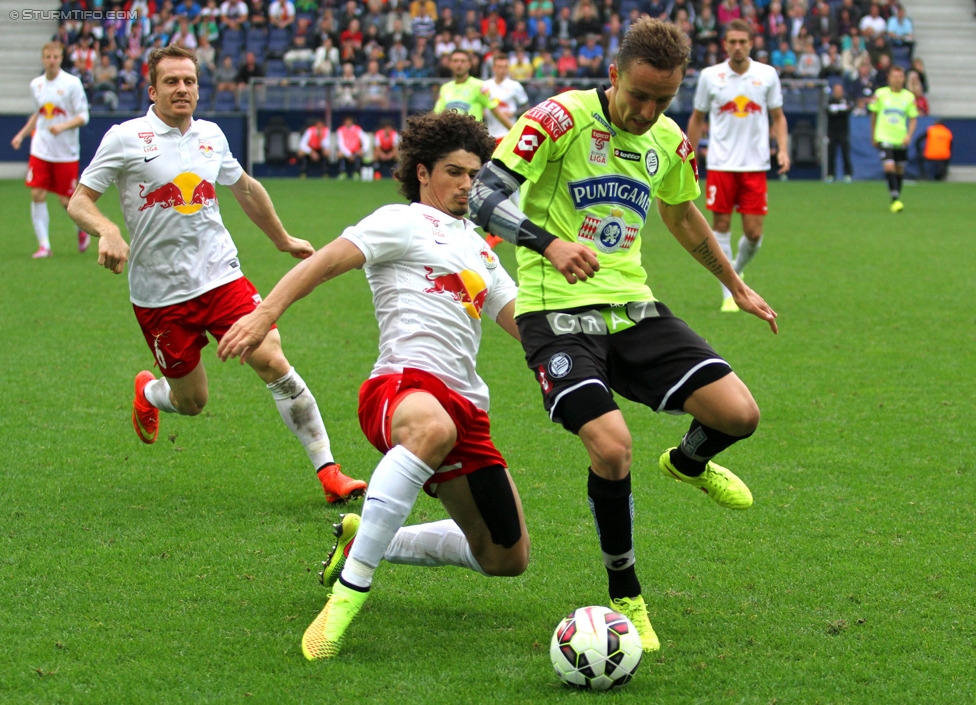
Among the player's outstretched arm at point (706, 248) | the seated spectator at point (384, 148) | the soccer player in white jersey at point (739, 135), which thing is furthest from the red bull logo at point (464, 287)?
the seated spectator at point (384, 148)

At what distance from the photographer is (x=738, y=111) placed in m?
11.6

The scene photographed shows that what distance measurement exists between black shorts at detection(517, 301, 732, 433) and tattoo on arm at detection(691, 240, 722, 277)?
1.83ft

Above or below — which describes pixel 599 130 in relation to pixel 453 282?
above

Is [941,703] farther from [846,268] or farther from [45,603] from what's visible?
[846,268]

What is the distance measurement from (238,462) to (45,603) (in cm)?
207

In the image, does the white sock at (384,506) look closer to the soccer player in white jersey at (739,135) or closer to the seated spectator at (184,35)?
the soccer player in white jersey at (739,135)

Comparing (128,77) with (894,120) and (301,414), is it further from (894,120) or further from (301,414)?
(301,414)

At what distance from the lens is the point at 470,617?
438 cm

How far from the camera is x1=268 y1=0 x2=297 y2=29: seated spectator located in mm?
30812

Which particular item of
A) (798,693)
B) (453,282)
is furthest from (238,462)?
(798,693)

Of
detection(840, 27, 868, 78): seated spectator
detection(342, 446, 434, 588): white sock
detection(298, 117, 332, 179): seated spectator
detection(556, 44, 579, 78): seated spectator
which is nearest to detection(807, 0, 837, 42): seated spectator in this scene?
detection(840, 27, 868, 78): seated spectator

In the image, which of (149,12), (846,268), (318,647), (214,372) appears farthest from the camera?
(149,12)

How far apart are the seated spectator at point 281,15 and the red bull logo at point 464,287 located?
91.5 ft

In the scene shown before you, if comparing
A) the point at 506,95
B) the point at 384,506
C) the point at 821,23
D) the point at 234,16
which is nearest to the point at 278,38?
the point at 234,16
